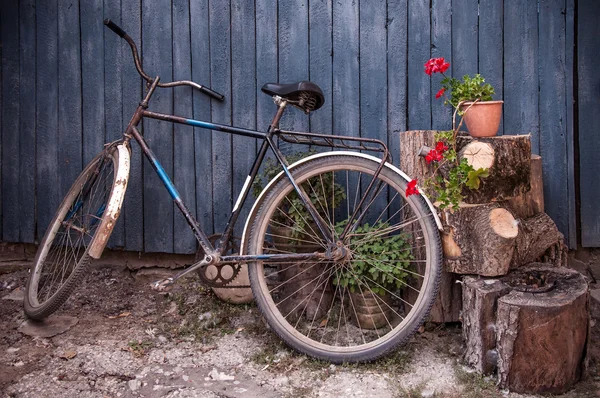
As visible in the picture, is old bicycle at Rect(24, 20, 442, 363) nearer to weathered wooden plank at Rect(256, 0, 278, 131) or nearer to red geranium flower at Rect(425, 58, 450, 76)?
weathered wooden plank at Rect(256, 0, 278, 131)

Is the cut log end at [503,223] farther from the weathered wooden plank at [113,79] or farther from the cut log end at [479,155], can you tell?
the weathered wooden plank at [113,79]

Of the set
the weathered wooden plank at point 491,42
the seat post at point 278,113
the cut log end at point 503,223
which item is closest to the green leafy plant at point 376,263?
the cut log end at point 503,223

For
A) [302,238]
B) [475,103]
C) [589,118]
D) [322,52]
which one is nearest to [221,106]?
[322,52]

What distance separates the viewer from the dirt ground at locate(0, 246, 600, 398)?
10.5ft

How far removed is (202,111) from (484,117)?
1.85 metres

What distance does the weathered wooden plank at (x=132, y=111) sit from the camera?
14.3 ft

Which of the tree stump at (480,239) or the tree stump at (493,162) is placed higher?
the tree stump at (493,162)

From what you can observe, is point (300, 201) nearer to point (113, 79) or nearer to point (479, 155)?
point (479, 155)

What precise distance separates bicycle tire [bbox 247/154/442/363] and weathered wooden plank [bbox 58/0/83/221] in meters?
1.57

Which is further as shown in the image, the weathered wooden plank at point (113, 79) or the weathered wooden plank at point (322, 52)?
the weathered wooden plank at point (113, 79)

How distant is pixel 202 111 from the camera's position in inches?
170

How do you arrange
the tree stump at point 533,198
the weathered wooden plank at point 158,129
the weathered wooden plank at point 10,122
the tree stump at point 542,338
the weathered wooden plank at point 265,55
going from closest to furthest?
1. the tree stump at point 542,338
2. the tree stump at point 533,198
3. the weathered wooden plank at point 265,55
4. the weathered wooden plank at point 158,129
5. the weathered wooden plank at point 10,122

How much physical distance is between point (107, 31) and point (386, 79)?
6.38 ft

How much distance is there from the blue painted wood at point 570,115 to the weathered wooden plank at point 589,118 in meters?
0.05
